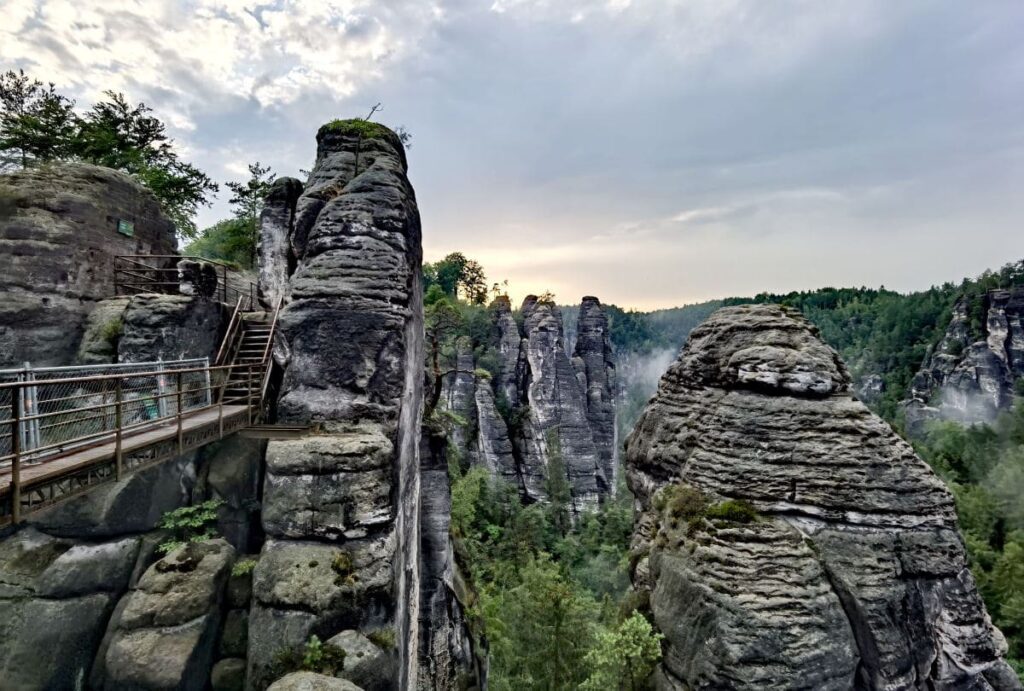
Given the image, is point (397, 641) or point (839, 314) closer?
point (397, 641)

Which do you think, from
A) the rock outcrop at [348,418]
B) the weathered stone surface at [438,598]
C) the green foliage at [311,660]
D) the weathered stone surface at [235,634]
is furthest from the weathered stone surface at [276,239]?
the green foliage at [311,660]

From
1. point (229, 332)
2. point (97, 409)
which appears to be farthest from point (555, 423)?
point (97, 409)

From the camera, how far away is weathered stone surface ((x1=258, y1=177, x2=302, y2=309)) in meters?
13.3

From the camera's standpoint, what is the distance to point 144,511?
7.38 metres

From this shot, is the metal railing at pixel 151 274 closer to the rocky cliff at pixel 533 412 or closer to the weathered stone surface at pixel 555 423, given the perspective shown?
the rocky cliff at pixel 533 412

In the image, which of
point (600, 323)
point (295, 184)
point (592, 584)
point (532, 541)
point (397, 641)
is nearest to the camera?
point (397, 641)

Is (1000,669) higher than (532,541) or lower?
higher

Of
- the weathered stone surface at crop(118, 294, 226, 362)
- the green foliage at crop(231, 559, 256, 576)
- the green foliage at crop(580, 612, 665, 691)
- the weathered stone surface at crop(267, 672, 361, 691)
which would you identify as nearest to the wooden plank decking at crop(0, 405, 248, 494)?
the weathered stone surface at crop(118, 294, 226, 362)

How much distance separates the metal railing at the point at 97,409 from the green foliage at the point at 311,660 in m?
3.40

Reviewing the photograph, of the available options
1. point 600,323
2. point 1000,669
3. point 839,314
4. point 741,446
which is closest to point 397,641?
point 741,446

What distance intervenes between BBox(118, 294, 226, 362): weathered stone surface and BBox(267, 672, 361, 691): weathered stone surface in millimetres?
7063

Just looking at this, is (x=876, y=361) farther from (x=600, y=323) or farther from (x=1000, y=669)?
(x=1000, y=669)

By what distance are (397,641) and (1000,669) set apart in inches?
367

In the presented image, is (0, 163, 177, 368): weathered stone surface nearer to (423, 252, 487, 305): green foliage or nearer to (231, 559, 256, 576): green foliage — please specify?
(231, 559, 256, 576): green foliage
